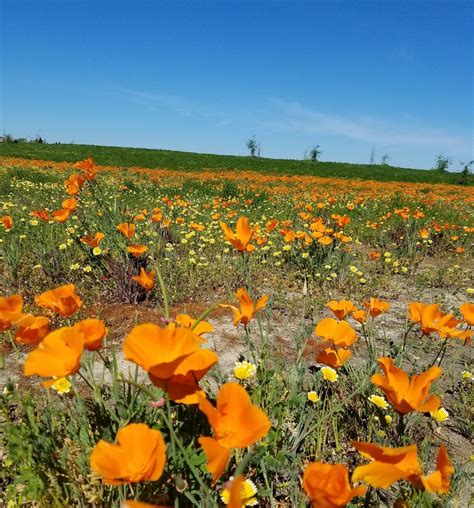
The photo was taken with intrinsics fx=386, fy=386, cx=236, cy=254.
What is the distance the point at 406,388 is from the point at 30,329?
1143 mm

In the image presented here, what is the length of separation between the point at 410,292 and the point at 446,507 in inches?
126

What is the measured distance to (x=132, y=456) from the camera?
897 mm

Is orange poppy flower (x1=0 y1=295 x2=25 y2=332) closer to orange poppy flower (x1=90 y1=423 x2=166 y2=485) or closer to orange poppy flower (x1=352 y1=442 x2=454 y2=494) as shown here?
orange poppy flower (x1=90 y1=423 x2=166 y2=485)

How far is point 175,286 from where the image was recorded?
3736 millimetres

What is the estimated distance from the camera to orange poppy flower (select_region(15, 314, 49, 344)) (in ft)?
3.89

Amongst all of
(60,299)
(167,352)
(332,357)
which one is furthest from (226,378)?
(167,352)

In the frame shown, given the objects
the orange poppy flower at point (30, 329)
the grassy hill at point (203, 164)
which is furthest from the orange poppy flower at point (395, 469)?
the grassy hill at point (203, 164)

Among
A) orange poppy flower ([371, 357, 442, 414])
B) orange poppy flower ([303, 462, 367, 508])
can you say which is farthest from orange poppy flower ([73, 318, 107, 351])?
orange poppy flower ([371, 357, 442, 414])

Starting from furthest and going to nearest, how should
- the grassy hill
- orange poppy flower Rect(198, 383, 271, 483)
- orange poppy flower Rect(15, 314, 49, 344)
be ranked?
the grassy hill, orange poppy flower Rect(15, 314, 49, 344), orange poppy flower Rect(198, 383, 271, 483)

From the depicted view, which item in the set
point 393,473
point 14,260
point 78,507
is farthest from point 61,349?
point 14,260

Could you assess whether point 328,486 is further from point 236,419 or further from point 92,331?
point 92,331

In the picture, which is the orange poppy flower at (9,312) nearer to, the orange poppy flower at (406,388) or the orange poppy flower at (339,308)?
the orange poppy flower at (406,388)

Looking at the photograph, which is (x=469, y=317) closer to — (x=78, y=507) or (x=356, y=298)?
(x=78, y=507)

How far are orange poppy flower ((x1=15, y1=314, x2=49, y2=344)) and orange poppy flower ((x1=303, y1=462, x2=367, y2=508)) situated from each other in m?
0.89
